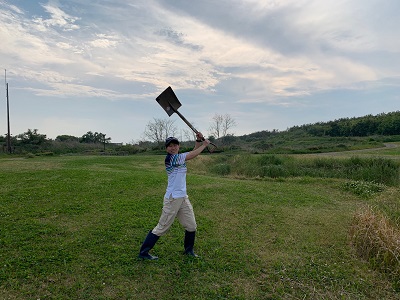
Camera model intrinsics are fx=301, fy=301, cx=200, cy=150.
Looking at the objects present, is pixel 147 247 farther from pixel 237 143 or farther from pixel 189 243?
pixel 237 143

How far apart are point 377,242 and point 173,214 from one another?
3269 millimetres

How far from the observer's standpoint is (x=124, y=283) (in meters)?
3.80

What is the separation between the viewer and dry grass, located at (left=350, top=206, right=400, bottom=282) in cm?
442

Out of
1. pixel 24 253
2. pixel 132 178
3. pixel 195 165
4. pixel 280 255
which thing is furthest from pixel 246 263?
pixel 195 165

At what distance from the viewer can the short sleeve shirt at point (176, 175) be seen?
4.17 meters

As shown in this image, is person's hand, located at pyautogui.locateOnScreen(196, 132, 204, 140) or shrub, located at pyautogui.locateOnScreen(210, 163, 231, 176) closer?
person's hand, located at pyautogui.locateOnScreen(196, 132, 204, 140)

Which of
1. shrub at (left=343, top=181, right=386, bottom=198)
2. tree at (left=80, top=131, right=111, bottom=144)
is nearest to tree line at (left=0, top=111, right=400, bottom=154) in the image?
tree at (left=80, top=131, right=111, bottom=144)

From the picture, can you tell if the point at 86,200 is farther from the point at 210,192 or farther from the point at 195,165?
the point at 195,165

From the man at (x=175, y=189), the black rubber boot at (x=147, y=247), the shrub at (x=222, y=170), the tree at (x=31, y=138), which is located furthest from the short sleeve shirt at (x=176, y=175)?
the tree at (x=31, y=138)

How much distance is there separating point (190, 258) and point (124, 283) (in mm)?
1101

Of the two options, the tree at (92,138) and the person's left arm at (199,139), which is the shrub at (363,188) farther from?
the tree at (92,138)

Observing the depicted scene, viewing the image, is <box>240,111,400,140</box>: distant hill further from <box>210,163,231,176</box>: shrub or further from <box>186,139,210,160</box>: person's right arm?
<box>186,139,210,160</box>: person's right arm

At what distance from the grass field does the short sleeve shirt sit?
1.08 meters

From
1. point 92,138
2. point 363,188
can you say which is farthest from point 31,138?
point 363,188
